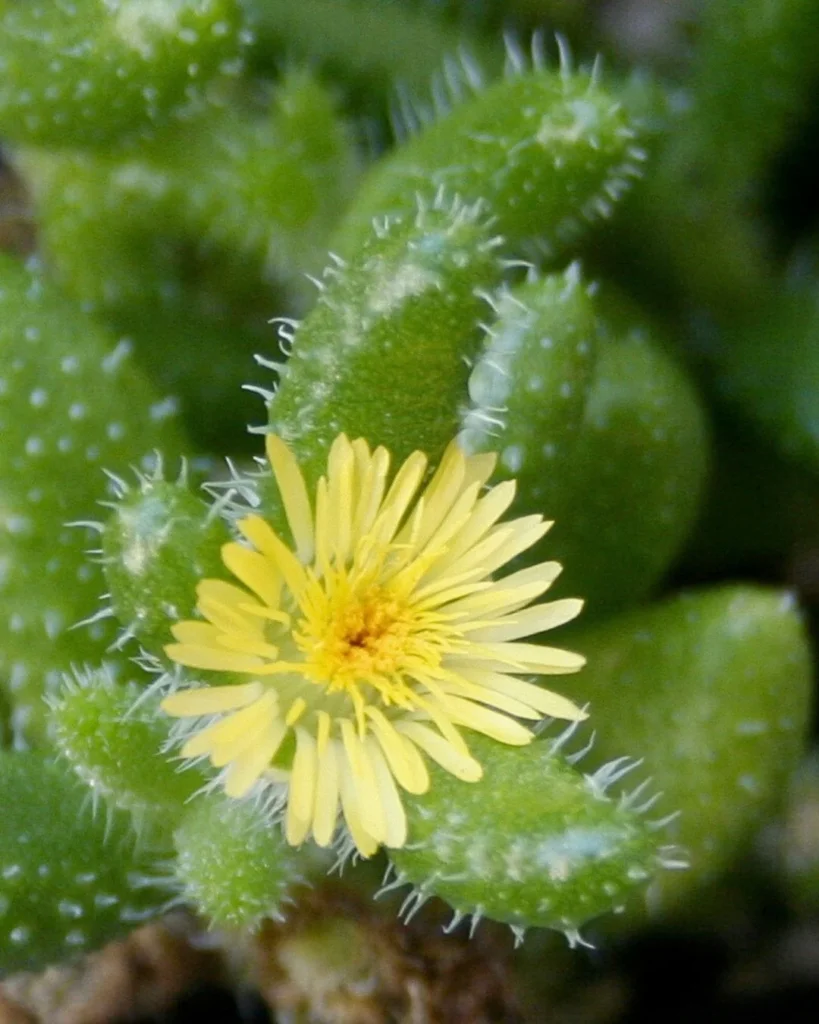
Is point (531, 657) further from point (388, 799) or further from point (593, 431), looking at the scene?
point (593, 431)

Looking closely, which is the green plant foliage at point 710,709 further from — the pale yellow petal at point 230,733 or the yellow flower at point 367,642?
the pale yellow petal at point 230,733

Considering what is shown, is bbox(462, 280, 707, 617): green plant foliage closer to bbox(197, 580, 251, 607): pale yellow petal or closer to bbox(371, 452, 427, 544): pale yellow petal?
bbox(371, 452, 427, 544): pale yellow petal

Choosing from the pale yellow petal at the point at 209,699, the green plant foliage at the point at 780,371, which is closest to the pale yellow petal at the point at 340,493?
the pale yellow petal at the point at 209,699

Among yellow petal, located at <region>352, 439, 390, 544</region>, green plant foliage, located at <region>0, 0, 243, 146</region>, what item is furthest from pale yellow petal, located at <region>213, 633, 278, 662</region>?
green plant foliage, located at <region>0, 0, 243, 146</region>

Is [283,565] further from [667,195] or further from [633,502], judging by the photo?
[667,195]

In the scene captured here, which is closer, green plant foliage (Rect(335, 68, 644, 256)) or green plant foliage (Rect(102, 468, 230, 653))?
green plant foliage (Rect(102, 468, 230, 653))

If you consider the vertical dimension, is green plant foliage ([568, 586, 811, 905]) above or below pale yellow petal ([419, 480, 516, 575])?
below

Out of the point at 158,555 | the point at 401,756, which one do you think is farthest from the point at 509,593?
the point at 158,555
